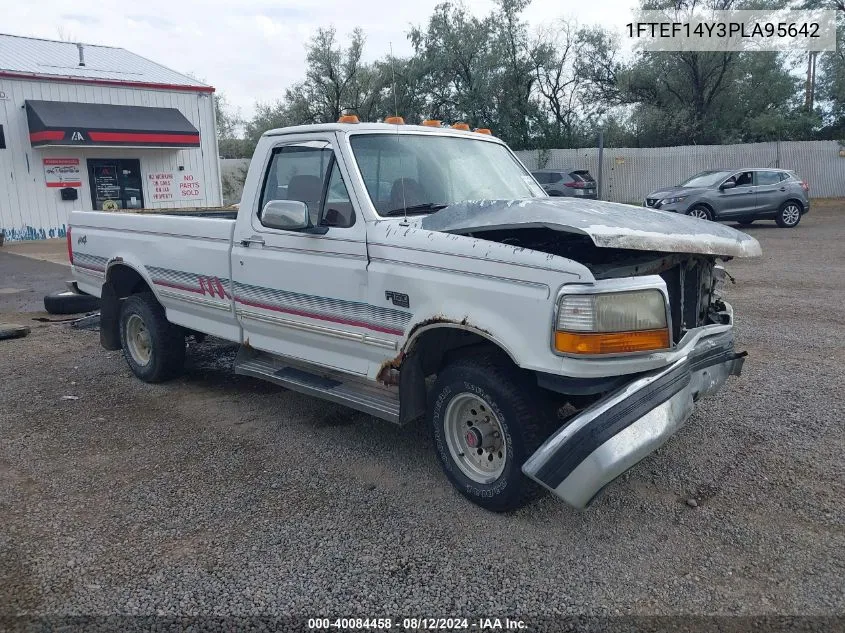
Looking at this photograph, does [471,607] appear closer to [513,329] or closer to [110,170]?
[513,329]

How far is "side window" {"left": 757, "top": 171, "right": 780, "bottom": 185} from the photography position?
19.0 meters

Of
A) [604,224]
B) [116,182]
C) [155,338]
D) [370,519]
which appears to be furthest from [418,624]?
[116,182]

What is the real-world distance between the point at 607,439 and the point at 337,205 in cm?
226

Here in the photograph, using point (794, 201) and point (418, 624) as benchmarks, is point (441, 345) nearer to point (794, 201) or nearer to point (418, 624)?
point (418, 624)

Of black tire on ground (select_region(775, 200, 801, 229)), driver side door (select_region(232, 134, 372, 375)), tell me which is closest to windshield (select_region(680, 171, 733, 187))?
black tire on ground (select_region(775, 200, 801, 229))

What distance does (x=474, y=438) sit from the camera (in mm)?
3863

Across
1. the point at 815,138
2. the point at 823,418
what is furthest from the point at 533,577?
the point at 815,138

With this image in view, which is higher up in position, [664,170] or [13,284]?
[664,170]

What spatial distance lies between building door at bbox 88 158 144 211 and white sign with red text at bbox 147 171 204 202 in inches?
17.6

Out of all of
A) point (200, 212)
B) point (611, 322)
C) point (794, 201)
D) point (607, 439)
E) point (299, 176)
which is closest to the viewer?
point (607, 439)

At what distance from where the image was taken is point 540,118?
34.0 meters

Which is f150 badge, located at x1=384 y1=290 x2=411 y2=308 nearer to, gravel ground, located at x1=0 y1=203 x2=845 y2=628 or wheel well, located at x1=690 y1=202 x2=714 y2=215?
gravel ground, located at x1=0 y1=203 x2=845 y2=628

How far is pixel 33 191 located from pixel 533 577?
21.3 meters

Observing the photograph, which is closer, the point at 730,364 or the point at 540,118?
the point at 730,364
